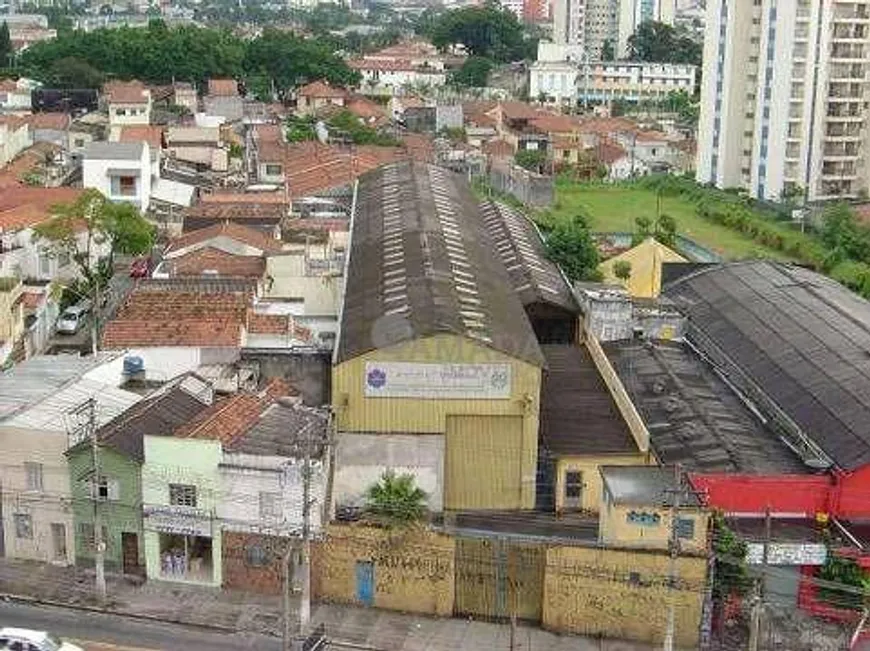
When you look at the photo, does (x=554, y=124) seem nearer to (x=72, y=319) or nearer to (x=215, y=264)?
(x=215, y=264)

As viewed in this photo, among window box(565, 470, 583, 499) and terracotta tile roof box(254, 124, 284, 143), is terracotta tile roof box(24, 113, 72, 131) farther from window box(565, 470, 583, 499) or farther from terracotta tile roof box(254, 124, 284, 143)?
window box(565, 470, 583, 499)

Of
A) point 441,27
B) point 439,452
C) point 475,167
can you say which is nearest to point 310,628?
point 439,452

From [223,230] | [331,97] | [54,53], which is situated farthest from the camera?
[54,53]

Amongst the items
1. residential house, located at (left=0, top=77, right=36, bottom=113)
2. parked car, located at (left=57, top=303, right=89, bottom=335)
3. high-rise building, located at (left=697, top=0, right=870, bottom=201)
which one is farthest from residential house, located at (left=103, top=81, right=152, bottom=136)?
high-rise building, located at (left=697, top=0, right=870, bottom=201)

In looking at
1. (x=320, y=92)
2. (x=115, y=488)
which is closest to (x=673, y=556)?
(x=115, y=488)

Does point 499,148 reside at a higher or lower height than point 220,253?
lower

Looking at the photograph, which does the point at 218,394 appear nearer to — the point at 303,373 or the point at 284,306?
the point at 303,373
